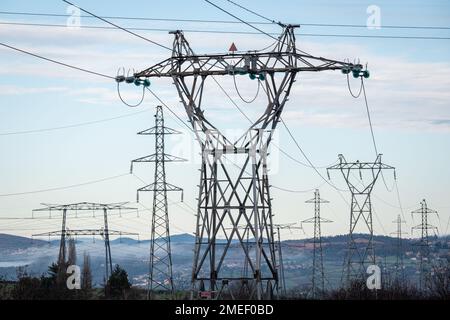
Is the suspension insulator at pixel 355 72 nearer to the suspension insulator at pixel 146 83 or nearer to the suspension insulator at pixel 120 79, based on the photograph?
the suspension insulator at pixel 146 83

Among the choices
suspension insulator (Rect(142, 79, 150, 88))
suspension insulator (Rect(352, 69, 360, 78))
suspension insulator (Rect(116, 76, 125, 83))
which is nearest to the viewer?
suspension insulator (Rect(352, 69, 360, 78))

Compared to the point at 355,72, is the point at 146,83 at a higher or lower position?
lower

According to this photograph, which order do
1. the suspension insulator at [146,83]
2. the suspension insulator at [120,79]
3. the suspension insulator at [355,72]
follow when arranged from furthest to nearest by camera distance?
the suspension insulator at [120,79], the suspension insulator at [146,83], the suspension insulator at [355,72]

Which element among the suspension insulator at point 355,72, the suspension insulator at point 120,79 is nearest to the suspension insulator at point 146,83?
the suspension insulator at point 120,79

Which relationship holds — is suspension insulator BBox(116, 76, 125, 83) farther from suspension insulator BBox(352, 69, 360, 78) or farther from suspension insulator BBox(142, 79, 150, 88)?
suspension insulator BBox(352, 69, 360, 78)

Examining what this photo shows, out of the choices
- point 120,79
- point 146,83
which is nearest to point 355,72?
point 146,83

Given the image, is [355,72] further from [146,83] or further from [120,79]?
[120,79]

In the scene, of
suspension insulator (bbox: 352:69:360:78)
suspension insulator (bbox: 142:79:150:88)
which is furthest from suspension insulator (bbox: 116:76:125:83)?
suspension insulator (bbox: 352:69:360:78)

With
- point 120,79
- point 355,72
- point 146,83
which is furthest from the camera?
point 120,79

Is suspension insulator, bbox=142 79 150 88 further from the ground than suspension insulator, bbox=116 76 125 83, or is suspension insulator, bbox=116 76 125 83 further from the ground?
suspension insulator, bbox=116 76 125 83
